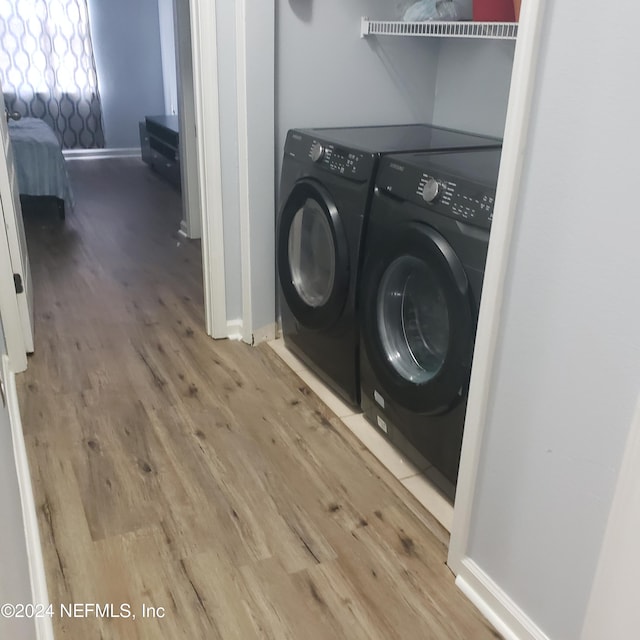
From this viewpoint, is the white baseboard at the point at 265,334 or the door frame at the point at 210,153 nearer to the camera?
the door frame at the point at 210,153

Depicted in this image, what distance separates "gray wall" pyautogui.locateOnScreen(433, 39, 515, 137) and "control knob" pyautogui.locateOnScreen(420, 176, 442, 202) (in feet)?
2.74

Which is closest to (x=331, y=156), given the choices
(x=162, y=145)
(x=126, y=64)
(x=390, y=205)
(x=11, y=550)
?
(x=390, y=205)

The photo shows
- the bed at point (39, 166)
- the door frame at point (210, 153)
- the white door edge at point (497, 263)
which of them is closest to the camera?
the white door edge at point (497, 263)

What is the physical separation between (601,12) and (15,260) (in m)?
2.18

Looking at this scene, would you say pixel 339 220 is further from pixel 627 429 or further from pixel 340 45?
pixel 627 429

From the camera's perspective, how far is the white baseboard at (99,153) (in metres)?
6.55

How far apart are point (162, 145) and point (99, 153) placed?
1379 millimetres

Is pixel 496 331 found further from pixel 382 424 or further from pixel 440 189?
pixel 382 424

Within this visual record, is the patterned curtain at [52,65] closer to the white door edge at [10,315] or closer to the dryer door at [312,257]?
the white door edge at [10,315]

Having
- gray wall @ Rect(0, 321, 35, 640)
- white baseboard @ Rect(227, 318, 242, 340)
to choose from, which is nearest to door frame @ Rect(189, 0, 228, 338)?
white baseboard @ Rect(227, 318, 242, 340)

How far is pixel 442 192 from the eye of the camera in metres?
1.66

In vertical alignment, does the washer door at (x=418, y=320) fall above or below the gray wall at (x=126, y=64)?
below

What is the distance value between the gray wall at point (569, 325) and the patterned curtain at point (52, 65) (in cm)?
611

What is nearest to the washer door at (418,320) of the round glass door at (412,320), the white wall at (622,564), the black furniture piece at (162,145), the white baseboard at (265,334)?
the round glass door at (412,320)
